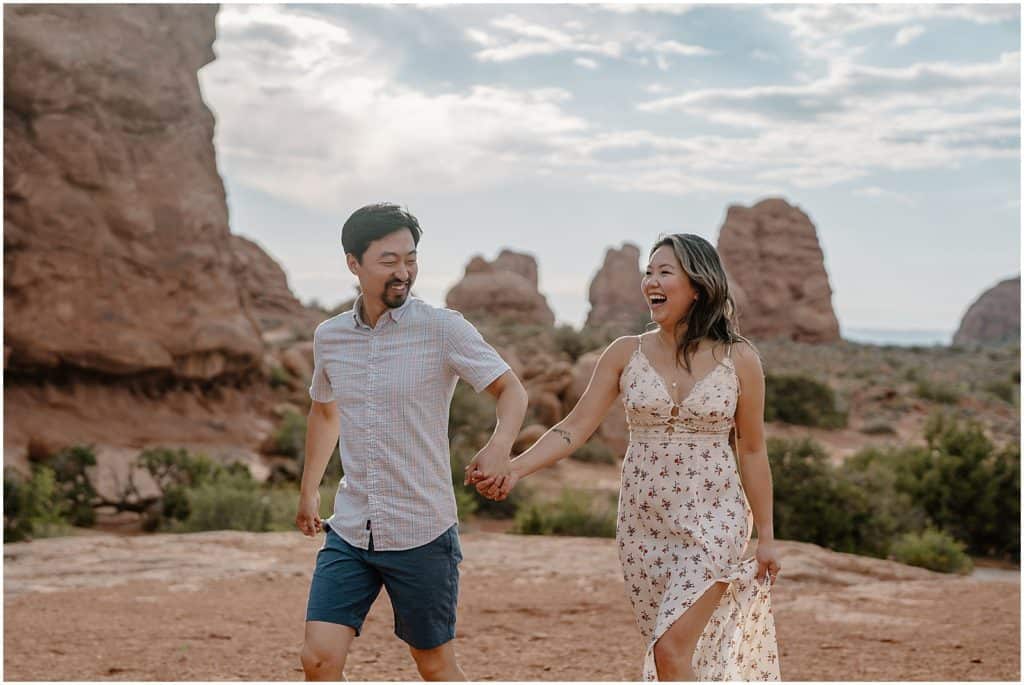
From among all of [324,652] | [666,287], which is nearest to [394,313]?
[666,287]

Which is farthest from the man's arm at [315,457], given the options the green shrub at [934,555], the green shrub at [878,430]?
the green shrub at [878,430]

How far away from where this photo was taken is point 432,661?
3.42 metres

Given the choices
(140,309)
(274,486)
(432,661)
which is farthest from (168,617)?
(140,309)

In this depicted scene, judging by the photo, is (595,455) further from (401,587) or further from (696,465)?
(401,587)

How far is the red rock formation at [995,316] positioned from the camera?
3381 inches

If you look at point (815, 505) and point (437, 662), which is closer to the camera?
point (437, 662)

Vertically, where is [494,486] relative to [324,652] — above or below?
above

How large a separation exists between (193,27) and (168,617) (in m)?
17.7

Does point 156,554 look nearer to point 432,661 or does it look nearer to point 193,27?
point 432,661

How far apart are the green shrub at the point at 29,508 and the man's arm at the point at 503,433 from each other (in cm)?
1055

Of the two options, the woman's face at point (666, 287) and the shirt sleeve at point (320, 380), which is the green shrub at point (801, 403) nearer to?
the woman's face at point (666, 287)

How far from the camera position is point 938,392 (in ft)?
107

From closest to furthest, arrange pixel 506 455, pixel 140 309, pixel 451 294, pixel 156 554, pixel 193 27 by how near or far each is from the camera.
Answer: pixel 506 455 < pixel 156 554 < pixel 140 309 < pixel 193 27 < pixel 451 294

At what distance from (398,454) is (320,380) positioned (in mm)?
504
